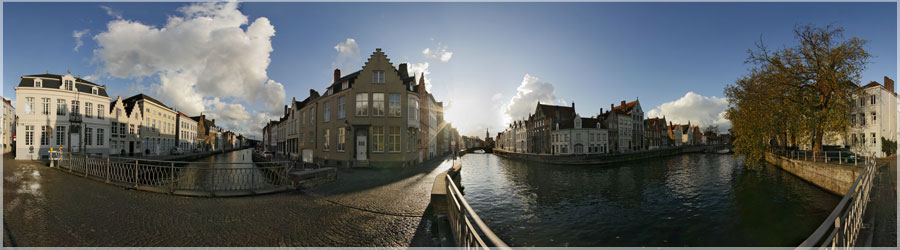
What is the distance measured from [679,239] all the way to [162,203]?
14366 mm

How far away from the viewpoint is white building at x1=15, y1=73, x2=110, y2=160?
25.8 metres

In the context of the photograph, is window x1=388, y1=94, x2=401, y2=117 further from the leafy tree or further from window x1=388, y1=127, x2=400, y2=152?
the leafy tree

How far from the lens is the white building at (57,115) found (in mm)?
25828

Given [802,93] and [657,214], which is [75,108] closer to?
[657,214]

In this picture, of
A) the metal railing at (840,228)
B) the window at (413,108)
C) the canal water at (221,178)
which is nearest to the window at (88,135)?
the canal water at (221,178)

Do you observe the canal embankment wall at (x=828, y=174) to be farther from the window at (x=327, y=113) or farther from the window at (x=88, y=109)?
the window at (x=88, y=109)

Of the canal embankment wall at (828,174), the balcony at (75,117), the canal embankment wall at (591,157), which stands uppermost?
the balcony at (75,117)

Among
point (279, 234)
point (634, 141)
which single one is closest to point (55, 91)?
point (279, 234)

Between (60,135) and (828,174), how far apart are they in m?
58.5

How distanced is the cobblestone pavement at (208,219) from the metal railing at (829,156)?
22.9 metres

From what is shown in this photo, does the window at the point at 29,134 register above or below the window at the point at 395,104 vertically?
below

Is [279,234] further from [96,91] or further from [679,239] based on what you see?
[96,91]

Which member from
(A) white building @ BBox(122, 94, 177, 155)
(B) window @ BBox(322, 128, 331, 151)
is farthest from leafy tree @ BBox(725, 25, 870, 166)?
(A) white building @ BBox(122, 94, 177, 155)

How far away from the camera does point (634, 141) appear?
62062 mm
